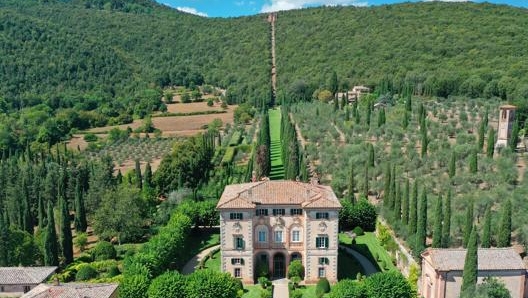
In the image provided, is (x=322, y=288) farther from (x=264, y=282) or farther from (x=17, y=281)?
(x=17, y=281)

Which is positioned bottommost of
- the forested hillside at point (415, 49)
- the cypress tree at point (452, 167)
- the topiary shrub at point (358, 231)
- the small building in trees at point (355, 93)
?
the topiary shrub at point (358, 231)

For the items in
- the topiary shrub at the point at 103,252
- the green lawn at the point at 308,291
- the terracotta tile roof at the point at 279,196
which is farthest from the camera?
the topiary shrub at the point at 103,252

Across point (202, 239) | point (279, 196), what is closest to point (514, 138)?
point (279, 196)

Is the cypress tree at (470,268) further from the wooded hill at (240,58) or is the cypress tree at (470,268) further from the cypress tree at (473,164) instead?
the wooded hill at (240,58)

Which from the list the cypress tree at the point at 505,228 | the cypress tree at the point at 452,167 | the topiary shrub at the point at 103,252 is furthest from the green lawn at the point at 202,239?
the cypress tree at the point at 452,167

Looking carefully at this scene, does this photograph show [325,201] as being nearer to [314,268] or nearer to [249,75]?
[314,268]

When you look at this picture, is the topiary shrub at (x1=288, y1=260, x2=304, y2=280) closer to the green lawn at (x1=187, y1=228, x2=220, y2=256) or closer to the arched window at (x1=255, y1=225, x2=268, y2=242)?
the arched window at (x1=255, y1=225, x2=268, y2=242)
